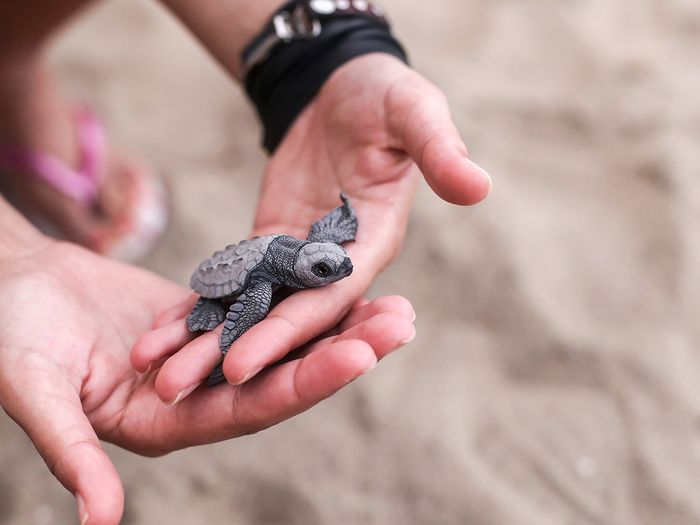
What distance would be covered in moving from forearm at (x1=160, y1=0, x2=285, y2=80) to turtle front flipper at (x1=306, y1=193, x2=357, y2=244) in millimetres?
747

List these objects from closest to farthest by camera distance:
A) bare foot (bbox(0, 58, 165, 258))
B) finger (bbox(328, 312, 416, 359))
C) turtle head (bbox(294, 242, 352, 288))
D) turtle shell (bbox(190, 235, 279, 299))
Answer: finger (bbox(328, 312, 416, 359))
turtle head (bbox(294, 242, 352, 288))
turtle shell (bbox(190, 235, 279, 299))
bare foot (bbox(0, 58, 165, 258))

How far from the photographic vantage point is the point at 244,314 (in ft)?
4.76

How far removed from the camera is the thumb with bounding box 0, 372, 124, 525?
1091mm

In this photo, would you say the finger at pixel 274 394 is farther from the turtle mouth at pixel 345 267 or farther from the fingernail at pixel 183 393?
the turtle mouth at pixel 345 267

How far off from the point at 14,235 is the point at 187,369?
72cm

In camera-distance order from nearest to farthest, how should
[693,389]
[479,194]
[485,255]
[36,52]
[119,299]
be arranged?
1. [479,194]
2. [119,299]
3. [693,389]
4. [485,255]
5. [36,52]

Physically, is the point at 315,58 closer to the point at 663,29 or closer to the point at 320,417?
the point at 320,417

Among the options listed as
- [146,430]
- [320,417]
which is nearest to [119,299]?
[146,430]

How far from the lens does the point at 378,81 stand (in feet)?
5.57

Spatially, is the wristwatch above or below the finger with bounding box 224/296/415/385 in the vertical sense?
above

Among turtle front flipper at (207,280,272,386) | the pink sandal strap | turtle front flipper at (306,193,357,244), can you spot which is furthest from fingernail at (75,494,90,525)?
the pink sandal strap

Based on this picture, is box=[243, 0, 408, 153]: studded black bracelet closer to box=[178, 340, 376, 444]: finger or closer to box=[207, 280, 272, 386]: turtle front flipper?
box=[207, 280, 272, 386]: turtle front flipper

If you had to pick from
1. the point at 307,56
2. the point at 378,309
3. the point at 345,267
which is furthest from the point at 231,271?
the point at 307,56

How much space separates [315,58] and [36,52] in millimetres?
1305
